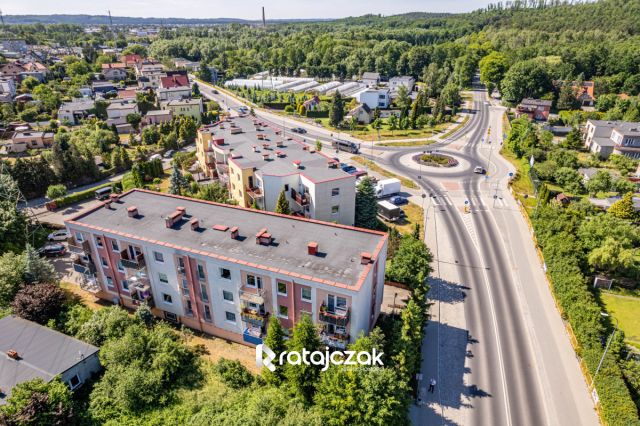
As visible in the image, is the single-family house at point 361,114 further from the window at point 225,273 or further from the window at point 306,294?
the window at point 306,294

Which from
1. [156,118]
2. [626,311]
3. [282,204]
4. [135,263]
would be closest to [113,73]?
[156,118]

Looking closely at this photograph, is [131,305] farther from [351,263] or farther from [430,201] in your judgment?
[430,201]

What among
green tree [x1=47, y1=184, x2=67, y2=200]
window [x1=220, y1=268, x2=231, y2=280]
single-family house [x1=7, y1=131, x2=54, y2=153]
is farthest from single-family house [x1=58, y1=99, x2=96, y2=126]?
window [x1=220, y1=268, x2=231, y2=280]

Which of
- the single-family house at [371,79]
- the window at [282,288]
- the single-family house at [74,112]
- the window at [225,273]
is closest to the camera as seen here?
the window at [282,288]

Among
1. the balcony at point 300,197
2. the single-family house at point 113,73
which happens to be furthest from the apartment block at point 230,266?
the single-family house at point 113,73

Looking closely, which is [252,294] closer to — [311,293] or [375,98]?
[311,293]

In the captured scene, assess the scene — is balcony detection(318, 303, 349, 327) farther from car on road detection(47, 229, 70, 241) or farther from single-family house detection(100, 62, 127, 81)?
single-family house detection(100, 62, 127, 81)

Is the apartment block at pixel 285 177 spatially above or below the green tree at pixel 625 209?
above
